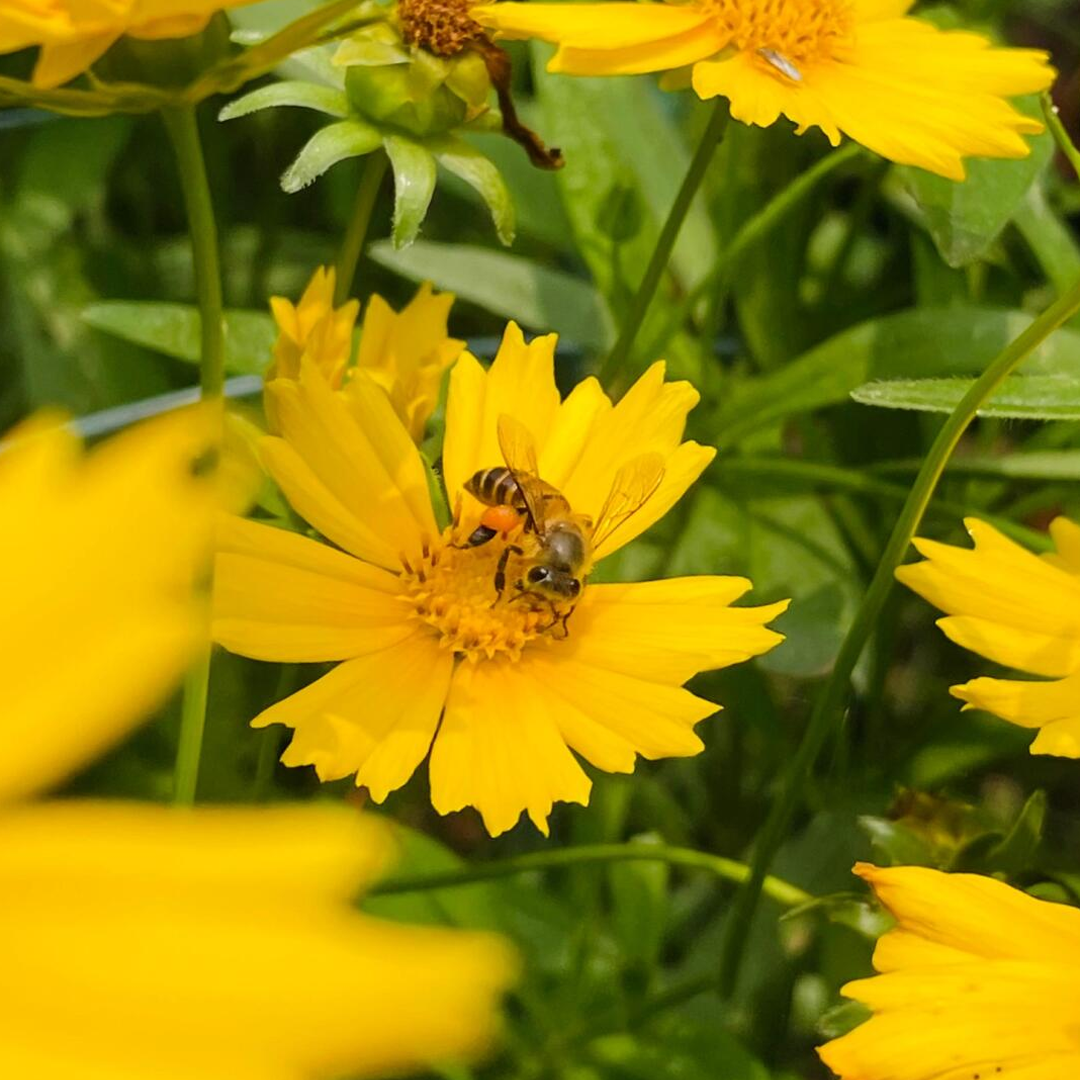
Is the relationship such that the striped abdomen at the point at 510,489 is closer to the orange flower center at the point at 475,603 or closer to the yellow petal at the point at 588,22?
Answer: the orange flower center at the point at 475,603

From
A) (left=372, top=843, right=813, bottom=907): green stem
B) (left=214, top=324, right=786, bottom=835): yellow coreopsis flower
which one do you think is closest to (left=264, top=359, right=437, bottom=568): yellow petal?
(left=214, top=324, right=786, bottom=835): yellow coreopsis flower

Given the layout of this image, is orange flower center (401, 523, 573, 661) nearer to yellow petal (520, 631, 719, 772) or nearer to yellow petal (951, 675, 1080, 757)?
yellow petal (520, 631, 719, 772)

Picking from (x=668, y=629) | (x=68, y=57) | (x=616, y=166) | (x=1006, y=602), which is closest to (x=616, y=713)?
(x=668, y=629)

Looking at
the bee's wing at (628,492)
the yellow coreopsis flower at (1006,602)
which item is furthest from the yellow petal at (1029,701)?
the bee's wing at (628,492)

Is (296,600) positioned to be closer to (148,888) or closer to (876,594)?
(876,594)

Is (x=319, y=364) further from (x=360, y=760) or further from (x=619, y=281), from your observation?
(x=619, y=281)
